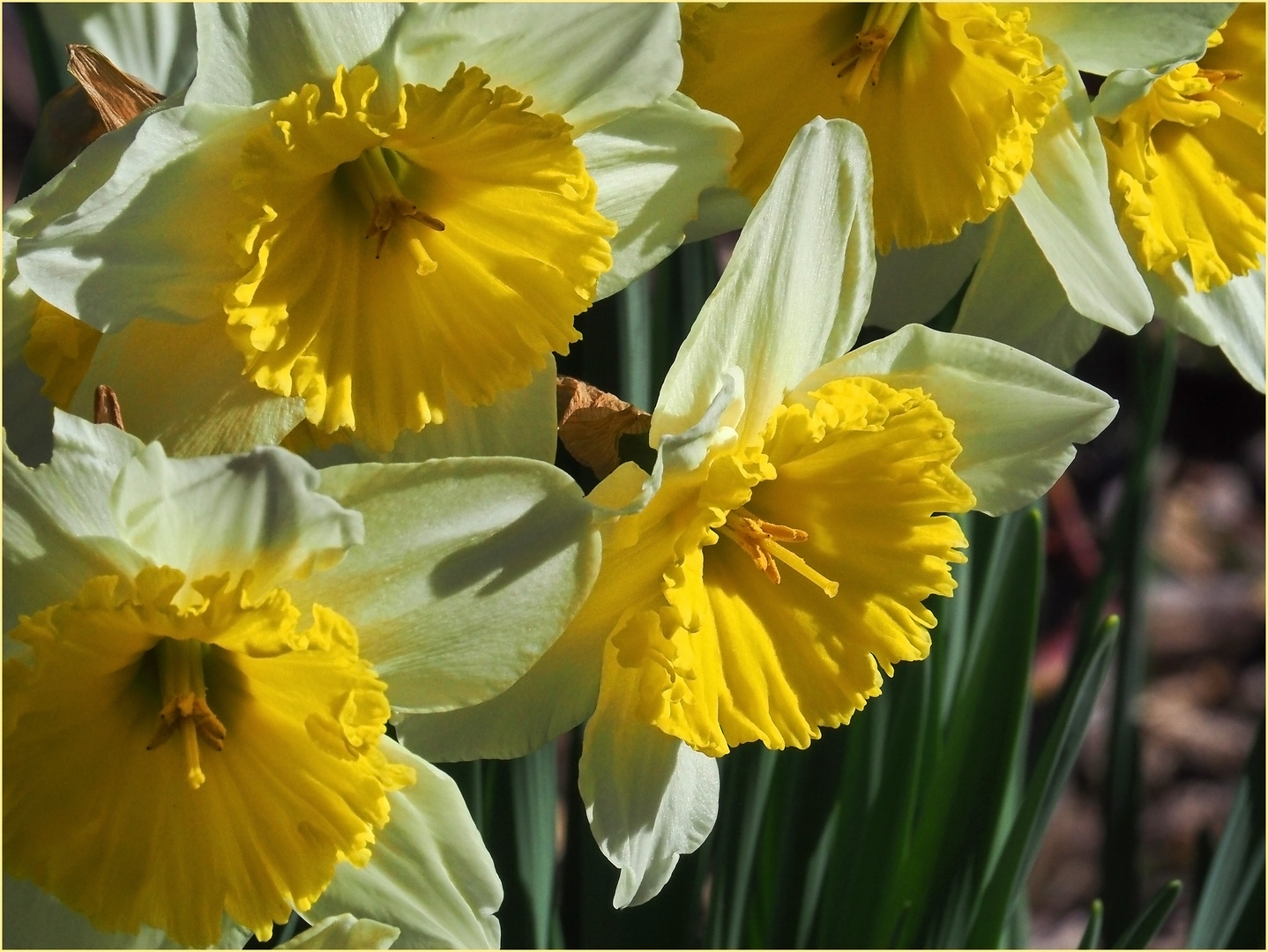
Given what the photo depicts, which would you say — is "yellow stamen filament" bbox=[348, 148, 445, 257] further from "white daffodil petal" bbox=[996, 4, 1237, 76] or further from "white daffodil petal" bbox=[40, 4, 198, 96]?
Result: "white daffodil petal" bbox=[996, 4, 1237, 76]

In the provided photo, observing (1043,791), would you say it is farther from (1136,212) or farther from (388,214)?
(388,214)

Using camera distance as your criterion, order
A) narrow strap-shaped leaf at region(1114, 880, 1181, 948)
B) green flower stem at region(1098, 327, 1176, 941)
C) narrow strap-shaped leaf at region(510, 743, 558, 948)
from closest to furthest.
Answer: narrow strap-shaped leaf at region(510, 743, 558, 948), narrow strap-shaped leaf at region(1114, 880, 1181, 948), green flower stem at region(1098, 327, 1176, 941)

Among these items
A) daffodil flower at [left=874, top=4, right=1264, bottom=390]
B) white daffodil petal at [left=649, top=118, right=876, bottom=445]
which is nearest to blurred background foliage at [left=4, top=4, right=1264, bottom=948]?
daffodil flower at [left=874, top=4, right=1264, bottom=390]

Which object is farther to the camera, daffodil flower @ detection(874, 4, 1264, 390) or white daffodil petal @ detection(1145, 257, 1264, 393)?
white daffodil petal @ detection(1145, 257, 1264, 393)

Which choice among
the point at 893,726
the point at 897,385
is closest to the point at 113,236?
the point at 897,385

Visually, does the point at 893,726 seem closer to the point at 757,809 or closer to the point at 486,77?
the point at 757,809
